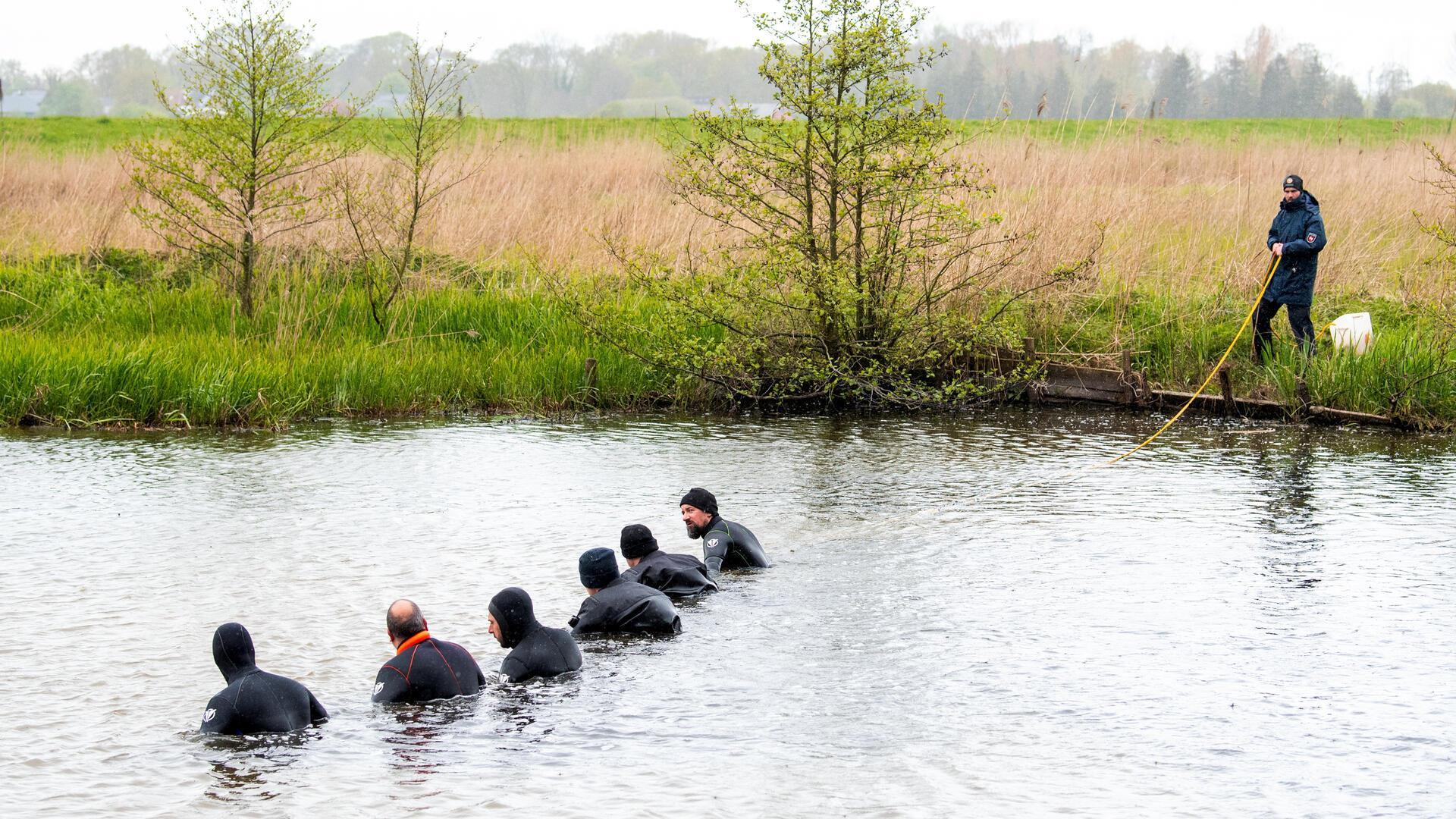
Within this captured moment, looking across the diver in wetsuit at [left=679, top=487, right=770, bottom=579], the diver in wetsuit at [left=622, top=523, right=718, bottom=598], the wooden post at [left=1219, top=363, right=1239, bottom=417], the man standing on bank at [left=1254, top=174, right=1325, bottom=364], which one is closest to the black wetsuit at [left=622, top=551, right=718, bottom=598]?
the diver in wetsuit at [left=622, top=523, right=718, bottom=598]

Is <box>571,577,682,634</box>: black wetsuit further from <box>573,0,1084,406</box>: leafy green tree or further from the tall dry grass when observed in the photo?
the tall dry grass

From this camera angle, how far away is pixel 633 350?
1680 centimetres

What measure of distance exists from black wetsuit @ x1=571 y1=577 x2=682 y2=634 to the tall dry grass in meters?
8.98

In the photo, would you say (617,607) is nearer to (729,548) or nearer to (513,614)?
(513,614)

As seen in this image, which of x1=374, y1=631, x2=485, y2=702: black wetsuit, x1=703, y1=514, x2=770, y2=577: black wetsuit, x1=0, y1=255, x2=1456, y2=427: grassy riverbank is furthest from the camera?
x1=0, y1=255, x2=1456, y2=427: grassy riverbank

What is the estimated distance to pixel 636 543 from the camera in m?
9.44

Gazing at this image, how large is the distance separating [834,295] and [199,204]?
426 inches

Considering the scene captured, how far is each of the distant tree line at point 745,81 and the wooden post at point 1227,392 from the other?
48518 millimetres

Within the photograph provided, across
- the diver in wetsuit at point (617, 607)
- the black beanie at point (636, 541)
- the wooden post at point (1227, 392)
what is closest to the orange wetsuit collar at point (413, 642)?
the diver in wetsuit at point (617, 607)

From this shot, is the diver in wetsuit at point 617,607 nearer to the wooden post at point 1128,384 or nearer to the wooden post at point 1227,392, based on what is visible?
the wooden post at point 1227,392

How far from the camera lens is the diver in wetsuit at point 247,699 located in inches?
271

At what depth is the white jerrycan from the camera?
15.8 metres

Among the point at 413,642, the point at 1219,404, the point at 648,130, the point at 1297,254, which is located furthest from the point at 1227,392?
the point at 648,130

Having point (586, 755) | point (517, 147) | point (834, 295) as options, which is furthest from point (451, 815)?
point (517, 147)
